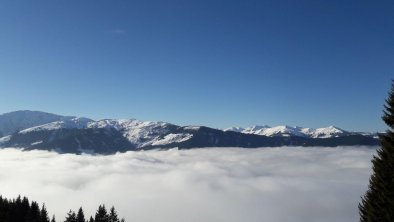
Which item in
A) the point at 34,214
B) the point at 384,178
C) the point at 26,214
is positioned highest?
the point at 384,178

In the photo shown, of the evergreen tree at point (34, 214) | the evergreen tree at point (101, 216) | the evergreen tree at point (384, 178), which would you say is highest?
the evergreen tree at point (384, 178)

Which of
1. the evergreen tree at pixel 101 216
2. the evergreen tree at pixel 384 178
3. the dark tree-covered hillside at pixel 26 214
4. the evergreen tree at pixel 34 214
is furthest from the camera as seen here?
the evergreen tree at pixel 101 216

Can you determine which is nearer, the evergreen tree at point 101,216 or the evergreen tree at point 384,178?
the evergreen tree at point 384,178

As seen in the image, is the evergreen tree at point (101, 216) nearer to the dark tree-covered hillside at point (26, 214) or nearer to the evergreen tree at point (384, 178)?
the dark tree-covered hillside at point (26, 214)

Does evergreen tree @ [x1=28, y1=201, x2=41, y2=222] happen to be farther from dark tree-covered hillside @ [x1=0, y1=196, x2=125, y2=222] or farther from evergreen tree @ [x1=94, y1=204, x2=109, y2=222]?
evergreen tree @ [x1=94, y1=204, x2=109, y2=222]

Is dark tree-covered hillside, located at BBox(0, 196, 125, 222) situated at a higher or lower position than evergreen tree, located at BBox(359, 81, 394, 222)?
lower

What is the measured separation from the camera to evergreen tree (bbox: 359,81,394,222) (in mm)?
25453

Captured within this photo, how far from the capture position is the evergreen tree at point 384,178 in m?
25.5

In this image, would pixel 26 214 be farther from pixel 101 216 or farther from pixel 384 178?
pixel 384 178

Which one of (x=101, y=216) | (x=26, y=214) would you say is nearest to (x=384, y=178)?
(x=26, y=214)

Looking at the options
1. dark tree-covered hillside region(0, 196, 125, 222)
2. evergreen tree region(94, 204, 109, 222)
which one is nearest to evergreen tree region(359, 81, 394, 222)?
dark tree-covered hillside region(0, 196, 125, 222)

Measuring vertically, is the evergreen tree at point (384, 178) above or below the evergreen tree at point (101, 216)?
above

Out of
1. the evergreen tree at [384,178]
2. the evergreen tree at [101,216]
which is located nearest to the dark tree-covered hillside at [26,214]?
the evergreen tree at [101,216]

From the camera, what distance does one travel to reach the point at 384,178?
26094 mm
